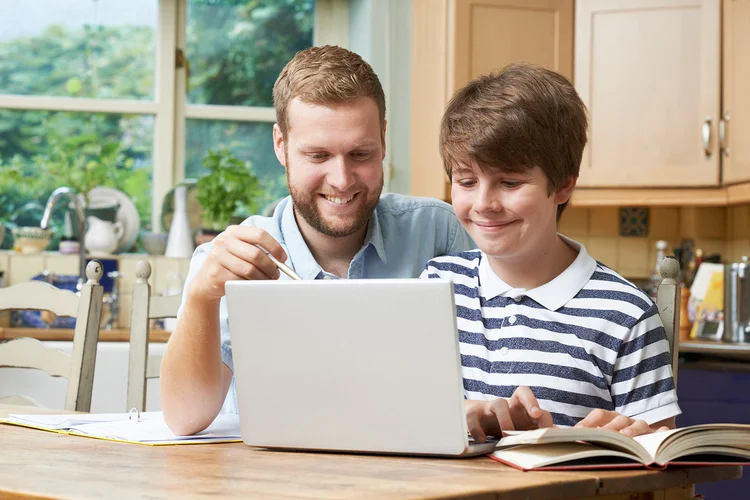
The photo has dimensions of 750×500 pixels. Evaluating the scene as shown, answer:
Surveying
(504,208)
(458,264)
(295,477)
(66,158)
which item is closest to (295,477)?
(295,477)

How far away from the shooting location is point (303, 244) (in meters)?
1.68

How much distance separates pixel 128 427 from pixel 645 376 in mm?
702

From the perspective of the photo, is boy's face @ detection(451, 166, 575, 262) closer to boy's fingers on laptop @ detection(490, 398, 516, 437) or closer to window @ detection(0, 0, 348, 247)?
boy's fingers on laptop @ detection(490, 398, 516, 437)

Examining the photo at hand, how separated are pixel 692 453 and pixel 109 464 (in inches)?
24.5

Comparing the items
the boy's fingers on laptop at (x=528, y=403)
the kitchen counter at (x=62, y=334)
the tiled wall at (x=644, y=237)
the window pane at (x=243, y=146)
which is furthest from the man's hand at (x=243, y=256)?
the window pane at (x=243, y=146)

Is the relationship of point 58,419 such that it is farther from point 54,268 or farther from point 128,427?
point 54,268

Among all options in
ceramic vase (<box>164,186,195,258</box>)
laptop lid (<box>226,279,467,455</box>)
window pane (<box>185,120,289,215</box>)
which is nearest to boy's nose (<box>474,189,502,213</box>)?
laptop lid (<box>226,279,467,455</box>)

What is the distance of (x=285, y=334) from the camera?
1024 millimetres

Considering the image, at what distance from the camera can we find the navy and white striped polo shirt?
4.08 ft

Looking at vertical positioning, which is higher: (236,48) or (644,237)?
(236,48)

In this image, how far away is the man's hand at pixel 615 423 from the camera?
1091mm

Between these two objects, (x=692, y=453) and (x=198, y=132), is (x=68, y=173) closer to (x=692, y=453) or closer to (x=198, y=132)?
(x=198, y=132)

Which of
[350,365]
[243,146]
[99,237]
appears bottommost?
[350,365]

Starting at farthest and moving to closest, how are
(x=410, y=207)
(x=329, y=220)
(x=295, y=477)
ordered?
(x=410, y=207), (x=329, y=220), (x=295, y=477)
